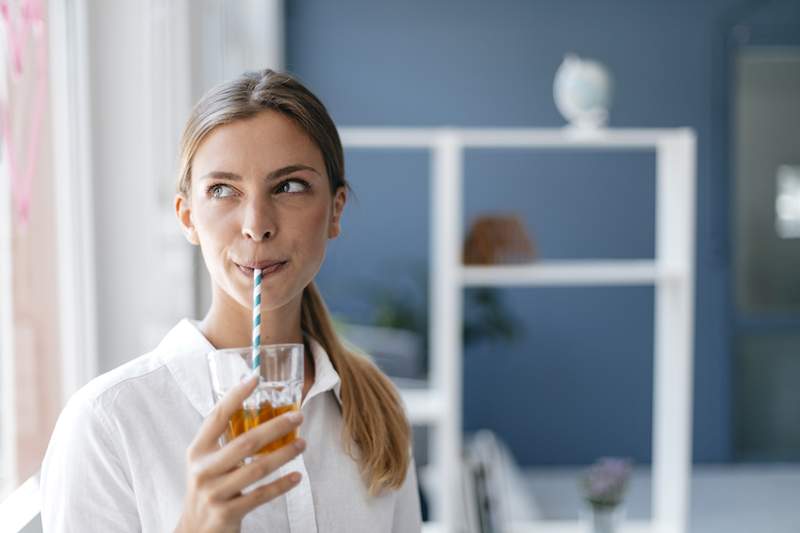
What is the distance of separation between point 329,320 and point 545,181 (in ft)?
13.3

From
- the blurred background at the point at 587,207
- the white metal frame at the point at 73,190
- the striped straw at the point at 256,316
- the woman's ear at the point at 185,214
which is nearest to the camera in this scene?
the striped straw at the point at 256,316

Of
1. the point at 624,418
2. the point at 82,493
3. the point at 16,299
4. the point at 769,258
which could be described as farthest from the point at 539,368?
the point at 82,493

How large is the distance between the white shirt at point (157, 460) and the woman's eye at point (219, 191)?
18cm

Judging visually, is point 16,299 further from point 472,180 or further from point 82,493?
point 472,180

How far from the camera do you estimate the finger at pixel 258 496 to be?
79 centimetres

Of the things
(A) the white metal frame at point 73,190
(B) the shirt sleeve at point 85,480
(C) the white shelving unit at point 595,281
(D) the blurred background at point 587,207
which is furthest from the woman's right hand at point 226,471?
(D) the blurred background at point 587,207

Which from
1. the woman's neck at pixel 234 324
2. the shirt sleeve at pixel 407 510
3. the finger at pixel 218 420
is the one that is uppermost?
the woman's neck at pixel 234 324

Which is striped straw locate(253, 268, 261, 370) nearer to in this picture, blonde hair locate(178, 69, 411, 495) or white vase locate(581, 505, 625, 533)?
blonde hair locate(178, 69, 411, 495)

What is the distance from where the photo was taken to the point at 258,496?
800mm

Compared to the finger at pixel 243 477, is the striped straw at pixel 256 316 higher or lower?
higher

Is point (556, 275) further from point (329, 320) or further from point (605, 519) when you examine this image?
point (329, 320)

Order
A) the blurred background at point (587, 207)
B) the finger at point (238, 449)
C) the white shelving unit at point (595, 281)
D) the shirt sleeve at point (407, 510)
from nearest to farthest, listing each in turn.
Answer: the finger at point (238, 449)
the shirt sleeve at point (407, 510)
the white shelving unit at point (595, 281)
the blurred background at point (587, 207)

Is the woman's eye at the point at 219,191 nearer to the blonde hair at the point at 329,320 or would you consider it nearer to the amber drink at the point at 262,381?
the blonde hair at the point at 329,320

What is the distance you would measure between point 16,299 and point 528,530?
2.03 meters
